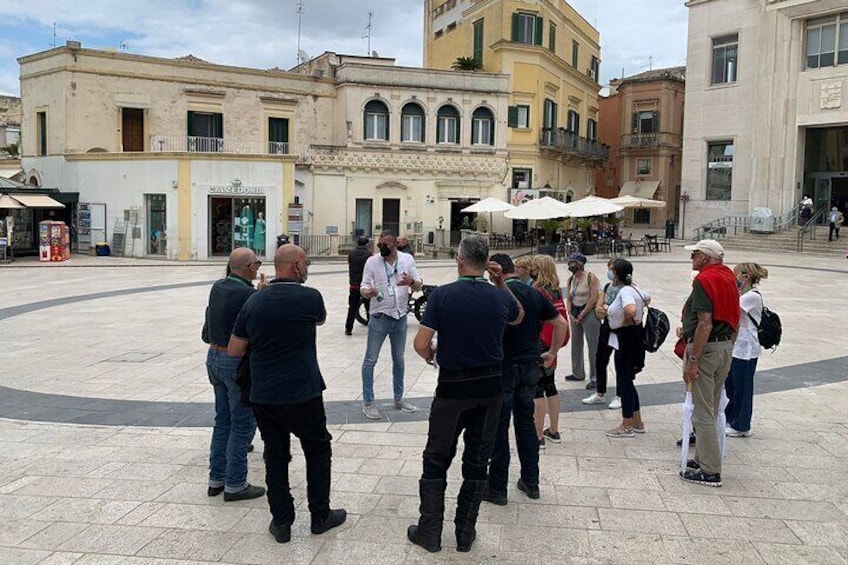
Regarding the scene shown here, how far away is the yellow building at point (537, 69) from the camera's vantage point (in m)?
33.7

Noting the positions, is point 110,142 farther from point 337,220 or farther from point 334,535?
point 334,535

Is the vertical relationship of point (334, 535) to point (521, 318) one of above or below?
below

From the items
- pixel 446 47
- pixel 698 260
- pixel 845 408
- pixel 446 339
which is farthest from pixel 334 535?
pixel 446 47

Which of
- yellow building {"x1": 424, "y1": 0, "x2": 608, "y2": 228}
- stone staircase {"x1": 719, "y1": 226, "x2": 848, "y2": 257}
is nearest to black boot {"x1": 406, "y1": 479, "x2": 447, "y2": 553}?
stone staircase {"x1": 719, "y1": 226, "x2": 848, "y2": 257}

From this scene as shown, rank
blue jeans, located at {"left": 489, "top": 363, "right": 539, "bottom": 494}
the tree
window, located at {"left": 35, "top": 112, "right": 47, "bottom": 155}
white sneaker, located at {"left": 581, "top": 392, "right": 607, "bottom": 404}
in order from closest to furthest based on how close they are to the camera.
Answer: blue jeans, located at {"left": 489, "top": 363, "right": 539, "bottom": 494}, white sneaker, located at {"left": 581, "top": 392, "right": 607, "bottom": 404}, window, located at {"left": 35, "top": 112, "right": 47, "bottom": 155}, the tree

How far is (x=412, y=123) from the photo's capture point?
31.9m

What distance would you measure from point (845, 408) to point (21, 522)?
7440 millimetres

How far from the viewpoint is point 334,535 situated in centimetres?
431

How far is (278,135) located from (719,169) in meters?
21.7

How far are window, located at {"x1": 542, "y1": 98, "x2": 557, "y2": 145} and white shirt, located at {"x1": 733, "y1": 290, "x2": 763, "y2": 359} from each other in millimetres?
29656

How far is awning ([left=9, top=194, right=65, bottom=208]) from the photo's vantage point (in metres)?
24.9

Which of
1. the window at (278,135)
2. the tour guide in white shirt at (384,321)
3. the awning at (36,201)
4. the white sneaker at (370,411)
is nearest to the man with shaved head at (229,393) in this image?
the white sneaker at (370,411)

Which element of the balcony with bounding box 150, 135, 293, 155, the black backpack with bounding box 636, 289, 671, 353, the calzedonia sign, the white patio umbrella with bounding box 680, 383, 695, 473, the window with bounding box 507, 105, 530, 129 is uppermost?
the window with bounding box 507, 105, 530, 129

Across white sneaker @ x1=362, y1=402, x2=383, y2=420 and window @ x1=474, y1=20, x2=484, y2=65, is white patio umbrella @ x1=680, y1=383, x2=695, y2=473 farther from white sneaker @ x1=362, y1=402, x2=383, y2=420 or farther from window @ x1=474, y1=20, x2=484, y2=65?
window @ x1=474, y1=20, x2=484, y2=65
